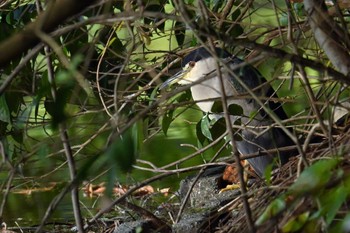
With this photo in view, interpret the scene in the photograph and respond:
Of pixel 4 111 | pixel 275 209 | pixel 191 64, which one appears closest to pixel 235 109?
pixel 4 111

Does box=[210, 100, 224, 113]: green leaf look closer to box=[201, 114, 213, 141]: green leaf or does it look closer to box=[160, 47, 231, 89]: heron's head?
box=[201, 114, 213, 141]: green leaf

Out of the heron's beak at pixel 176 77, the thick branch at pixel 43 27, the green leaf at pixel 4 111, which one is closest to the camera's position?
the thick branch at pixel 43 27

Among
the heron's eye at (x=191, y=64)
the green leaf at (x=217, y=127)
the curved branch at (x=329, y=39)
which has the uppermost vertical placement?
the curved branch at (x=329, y=39)

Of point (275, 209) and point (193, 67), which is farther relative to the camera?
point (193, 67)

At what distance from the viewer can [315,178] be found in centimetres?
132

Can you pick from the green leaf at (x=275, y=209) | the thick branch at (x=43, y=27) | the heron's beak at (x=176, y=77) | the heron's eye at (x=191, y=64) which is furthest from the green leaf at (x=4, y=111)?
the heron's eye at (x=191, y=64)

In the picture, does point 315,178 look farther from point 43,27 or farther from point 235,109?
point 235,109

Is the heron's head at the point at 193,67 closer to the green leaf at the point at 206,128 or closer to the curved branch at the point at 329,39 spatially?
the green leaf at the point at 206,128

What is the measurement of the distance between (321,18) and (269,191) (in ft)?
1.41

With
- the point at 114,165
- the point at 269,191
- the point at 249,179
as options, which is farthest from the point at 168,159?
the point at 114,165

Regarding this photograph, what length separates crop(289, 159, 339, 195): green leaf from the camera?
51.8 inches

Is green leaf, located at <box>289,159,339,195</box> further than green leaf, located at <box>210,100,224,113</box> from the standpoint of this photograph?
No

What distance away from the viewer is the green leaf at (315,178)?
1314 mm

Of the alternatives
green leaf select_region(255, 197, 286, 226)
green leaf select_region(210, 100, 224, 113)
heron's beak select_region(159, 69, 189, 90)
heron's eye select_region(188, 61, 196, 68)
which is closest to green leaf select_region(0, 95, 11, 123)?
green leaf select_region(210, 100, 224, 113)
